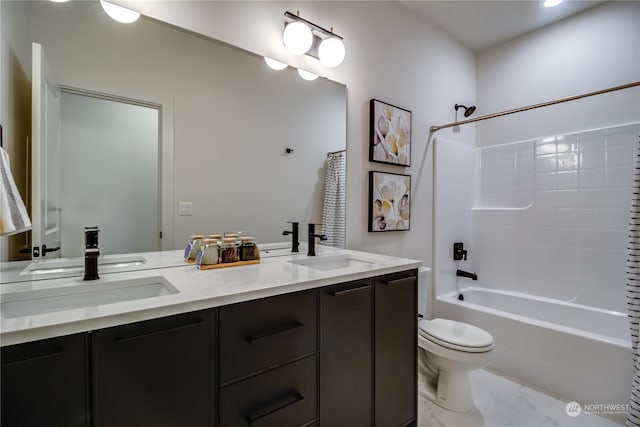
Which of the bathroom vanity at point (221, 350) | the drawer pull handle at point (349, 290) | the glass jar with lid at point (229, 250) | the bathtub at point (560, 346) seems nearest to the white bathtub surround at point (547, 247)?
the bathtub at point (560, 346)

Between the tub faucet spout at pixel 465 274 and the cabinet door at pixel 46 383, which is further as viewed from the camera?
the tub faucet spout at pixel 465 274

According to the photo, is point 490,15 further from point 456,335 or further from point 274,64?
point 456,335

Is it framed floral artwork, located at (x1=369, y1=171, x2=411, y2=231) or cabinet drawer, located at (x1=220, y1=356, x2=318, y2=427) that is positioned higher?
framed floral artwork, located at (x1=369, y1=171, x2=411, y2=231)

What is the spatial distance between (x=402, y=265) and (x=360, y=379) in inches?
21.6

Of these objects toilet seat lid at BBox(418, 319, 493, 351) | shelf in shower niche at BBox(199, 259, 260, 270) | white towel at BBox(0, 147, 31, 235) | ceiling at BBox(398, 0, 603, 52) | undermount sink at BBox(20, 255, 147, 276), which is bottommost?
toilet seat lid at BBox(418, 319, 493, 351)

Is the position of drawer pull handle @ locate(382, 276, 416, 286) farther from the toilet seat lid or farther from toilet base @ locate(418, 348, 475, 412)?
toilet base @ locate(418, 348, 475, 412)

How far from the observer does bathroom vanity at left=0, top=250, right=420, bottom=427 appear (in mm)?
698

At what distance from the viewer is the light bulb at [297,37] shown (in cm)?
165

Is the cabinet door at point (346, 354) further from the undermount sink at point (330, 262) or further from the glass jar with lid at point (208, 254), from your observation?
the glass jar with lid at point (208, 254)

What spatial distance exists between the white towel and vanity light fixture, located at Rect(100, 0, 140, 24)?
0.76 metres

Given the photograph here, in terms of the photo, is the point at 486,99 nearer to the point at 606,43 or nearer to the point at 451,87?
the point at 451,87

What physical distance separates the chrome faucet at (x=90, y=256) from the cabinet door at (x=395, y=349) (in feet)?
3.65

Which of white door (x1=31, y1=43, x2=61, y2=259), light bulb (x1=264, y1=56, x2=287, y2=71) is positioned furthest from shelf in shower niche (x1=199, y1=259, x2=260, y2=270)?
light bulb (x1=264, y1=56, x2=287, y2=71)

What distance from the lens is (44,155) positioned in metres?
1.10
